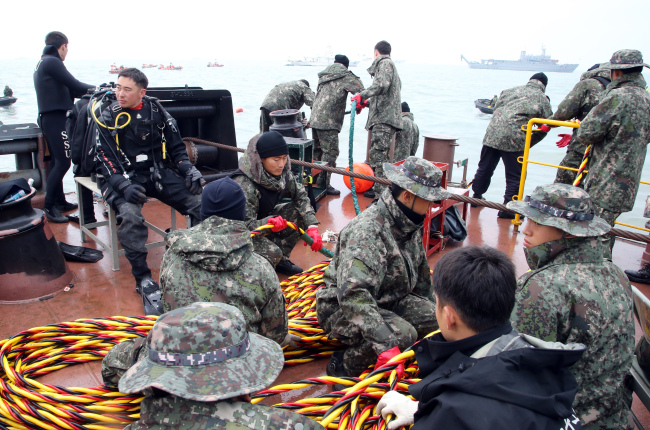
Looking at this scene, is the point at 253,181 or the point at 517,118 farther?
the point at 517,118

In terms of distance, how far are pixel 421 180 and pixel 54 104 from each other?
429 cm

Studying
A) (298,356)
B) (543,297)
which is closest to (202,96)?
(298,356)

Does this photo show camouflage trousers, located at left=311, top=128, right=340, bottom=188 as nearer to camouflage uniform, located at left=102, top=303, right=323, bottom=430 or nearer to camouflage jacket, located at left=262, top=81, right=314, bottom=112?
camouflage jacket, located at left=262, top=81, right=314, bottom=112

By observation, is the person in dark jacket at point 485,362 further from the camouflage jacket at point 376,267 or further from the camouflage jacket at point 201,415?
the camouflage jacket at point 376,267

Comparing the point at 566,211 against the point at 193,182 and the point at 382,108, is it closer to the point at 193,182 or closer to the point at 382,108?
the point at 193,182

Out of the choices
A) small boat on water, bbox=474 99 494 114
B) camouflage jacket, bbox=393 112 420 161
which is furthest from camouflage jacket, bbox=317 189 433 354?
small boat on water, bbox=474 99 494 114

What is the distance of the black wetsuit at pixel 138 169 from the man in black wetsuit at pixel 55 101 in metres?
1.46

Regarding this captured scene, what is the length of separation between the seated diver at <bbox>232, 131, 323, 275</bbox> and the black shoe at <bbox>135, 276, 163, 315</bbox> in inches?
31.5

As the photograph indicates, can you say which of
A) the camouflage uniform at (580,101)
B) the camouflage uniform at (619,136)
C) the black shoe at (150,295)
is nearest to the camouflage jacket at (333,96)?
the camouflage uniform at (580,101)

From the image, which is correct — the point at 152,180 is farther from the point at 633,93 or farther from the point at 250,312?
the point at 633,93

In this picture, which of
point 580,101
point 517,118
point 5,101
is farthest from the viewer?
point 5,101

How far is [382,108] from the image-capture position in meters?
6.74

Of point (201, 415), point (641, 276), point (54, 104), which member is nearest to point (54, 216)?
point (54, 104)

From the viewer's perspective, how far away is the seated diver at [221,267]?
2539 mm
